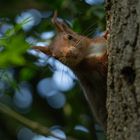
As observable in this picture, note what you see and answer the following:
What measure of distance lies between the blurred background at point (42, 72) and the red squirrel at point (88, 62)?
0.75ft

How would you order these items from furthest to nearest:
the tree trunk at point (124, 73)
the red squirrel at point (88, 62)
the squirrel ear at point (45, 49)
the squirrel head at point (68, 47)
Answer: the squirrel ear at point (45, 49) < the squirrel head at point (68, 47) < the red squirrel at point (88, 62) < the tree trunk at point (124, 73)

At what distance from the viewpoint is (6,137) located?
562 cm

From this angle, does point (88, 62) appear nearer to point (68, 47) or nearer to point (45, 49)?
point (68, 47)

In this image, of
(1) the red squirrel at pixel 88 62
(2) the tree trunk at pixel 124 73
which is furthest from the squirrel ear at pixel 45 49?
(2) the tree trunk at pixel 124 73

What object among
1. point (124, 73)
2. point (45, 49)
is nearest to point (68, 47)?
point (45, 49)

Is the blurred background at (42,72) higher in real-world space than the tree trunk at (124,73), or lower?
lower

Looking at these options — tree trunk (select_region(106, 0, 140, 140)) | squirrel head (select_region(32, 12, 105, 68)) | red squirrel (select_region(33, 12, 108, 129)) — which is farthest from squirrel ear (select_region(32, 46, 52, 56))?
tree trunk (select_region(106, 0, 140, 140))

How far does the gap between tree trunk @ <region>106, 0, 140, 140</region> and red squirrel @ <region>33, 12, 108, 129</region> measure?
53cm

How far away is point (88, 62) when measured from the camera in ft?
10.5

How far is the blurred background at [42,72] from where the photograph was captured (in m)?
3.30

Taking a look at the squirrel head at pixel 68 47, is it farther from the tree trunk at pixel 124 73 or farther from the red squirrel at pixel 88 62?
the tree trunk at pixel 124 73

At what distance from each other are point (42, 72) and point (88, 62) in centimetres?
120

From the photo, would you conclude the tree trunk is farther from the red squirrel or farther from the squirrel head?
the squirrel head

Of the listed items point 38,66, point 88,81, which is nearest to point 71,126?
point 38,66
